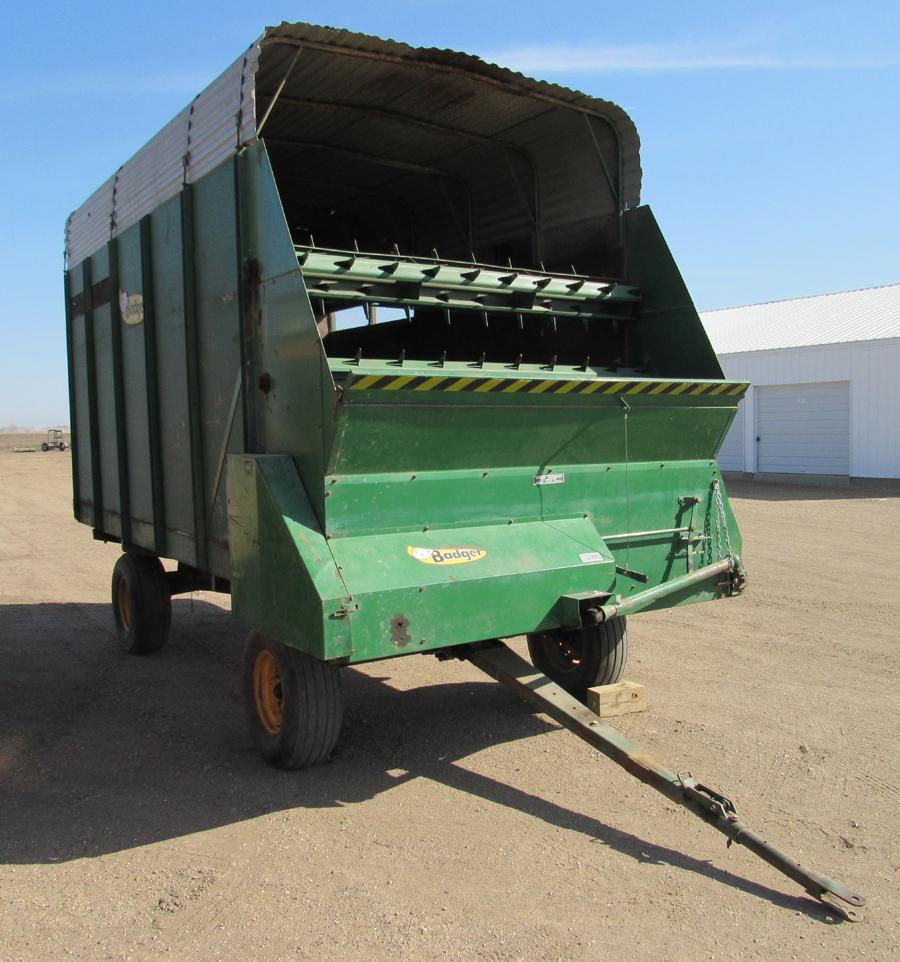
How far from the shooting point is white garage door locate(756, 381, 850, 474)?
20297 mm

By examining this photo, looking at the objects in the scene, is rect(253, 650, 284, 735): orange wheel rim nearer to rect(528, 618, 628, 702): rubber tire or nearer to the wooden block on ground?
rect(528, 618, 628, 702): rubber tire

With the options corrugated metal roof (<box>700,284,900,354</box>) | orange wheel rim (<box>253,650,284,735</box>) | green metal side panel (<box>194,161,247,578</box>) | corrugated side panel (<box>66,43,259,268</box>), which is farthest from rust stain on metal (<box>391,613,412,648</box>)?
corrugated metal roof (<box>700,284,900,354</box>)

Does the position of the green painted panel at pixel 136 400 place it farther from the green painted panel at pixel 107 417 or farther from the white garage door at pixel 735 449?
the white garage door at pixel 735 449

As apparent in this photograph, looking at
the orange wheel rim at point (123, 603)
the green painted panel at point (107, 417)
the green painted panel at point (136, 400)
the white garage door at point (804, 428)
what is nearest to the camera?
the green painted panel at point (136, 400)

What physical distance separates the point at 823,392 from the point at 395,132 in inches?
661

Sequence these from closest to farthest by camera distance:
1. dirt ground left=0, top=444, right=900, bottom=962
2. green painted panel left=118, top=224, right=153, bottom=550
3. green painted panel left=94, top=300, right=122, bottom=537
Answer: dirt ground left=0, top=444, right=900, bottom=962, green painted panel left=118, top=224, right=153, bottom=550, green painted panel left=94, top=300, right=122, bottom=537

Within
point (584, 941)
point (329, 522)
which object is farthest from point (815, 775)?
point (329, 522)

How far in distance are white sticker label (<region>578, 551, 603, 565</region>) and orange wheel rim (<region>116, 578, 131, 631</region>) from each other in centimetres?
403

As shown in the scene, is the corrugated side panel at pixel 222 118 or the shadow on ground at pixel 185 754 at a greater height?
the corrugated side panel at pixel 222 118

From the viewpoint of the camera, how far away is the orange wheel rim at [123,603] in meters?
7.16

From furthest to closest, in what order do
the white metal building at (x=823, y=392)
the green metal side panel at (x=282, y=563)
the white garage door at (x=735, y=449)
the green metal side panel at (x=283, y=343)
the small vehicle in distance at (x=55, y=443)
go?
the small vehicle in distance at (x=55, y=443), the white garage door at (x=735, y=449), the white metal building at (x=823, y=392), the green metal side panel at (x=283, y=343), the green metal side panel at (x=282, y=563)

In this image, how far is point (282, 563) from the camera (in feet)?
13.2

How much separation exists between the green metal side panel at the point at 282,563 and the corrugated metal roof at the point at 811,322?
16308 millimetres

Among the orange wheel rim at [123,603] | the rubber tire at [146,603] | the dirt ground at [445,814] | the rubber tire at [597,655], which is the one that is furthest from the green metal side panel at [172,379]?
the rubber tire at [597,655]
